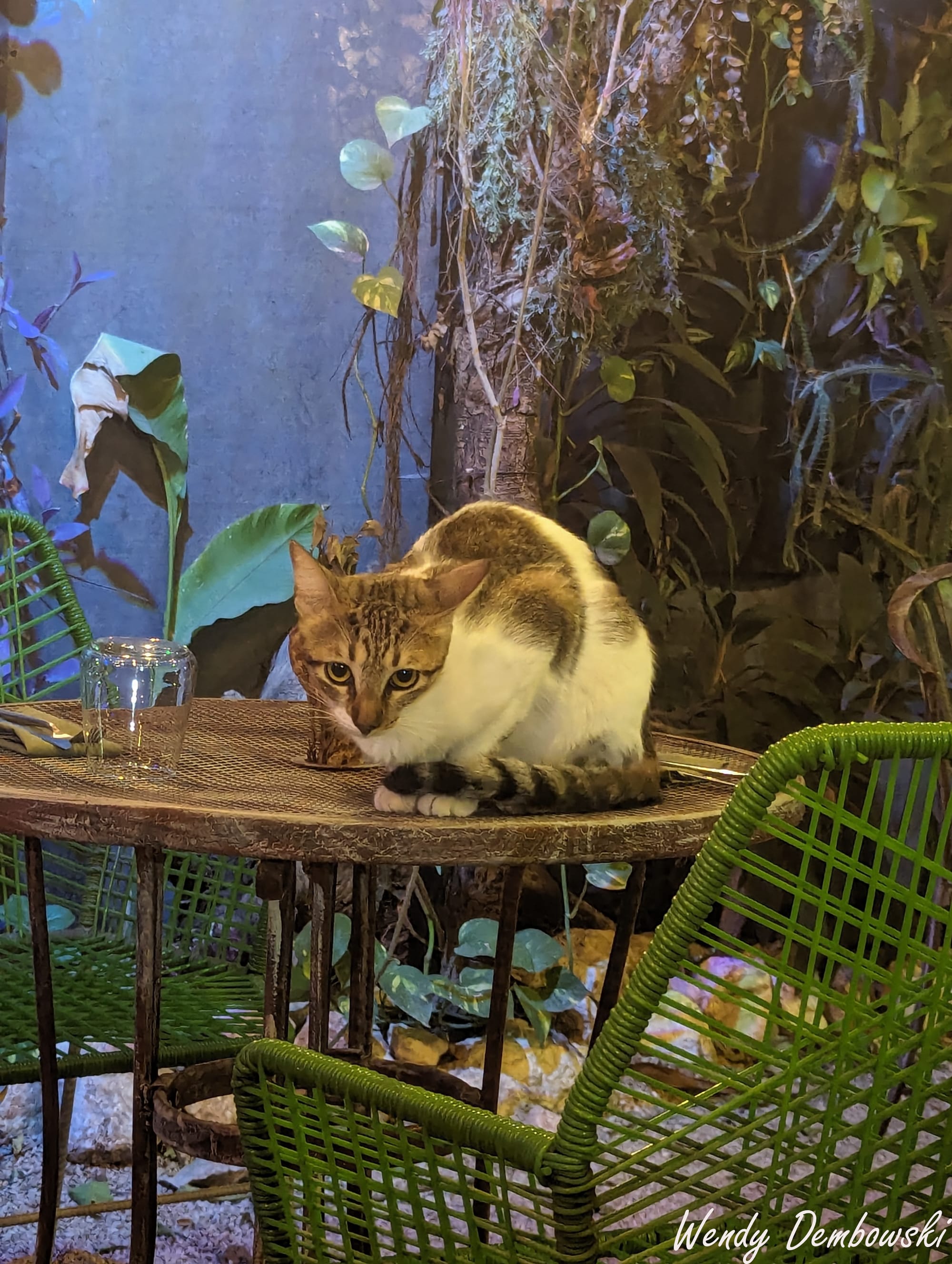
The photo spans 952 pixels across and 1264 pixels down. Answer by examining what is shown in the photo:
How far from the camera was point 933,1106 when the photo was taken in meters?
0.72

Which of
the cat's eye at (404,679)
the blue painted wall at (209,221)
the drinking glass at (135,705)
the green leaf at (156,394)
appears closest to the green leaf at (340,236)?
the blue painted wall at (209,221)

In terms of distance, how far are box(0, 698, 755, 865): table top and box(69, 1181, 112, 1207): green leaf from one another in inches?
Result: 33.8

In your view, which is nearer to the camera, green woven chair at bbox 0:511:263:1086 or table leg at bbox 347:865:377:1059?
green woven chair at bbox 0:511:263:1086

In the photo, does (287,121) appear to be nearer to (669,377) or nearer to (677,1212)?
(669,377)

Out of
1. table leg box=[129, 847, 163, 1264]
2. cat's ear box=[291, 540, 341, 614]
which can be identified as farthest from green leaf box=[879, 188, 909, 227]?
table leg box=[129, 847, 163, 1264]

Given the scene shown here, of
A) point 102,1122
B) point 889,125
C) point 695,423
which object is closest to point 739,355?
point 695,423

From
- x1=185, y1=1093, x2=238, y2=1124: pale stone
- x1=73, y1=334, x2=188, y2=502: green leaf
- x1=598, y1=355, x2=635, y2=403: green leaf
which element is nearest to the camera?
x1=185, y1=1093, x2=238, y2=1124: pale stone

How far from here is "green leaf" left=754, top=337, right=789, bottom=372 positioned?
2.28 meters

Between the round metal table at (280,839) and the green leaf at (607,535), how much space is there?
0.81 meters

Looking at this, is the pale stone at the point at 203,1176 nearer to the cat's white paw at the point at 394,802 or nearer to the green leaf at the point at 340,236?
the cat's white paw at the point at 394,802

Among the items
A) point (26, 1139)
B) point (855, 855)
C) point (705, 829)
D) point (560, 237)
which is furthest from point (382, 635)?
point (560, 237)

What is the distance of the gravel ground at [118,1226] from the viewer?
4.74 ft

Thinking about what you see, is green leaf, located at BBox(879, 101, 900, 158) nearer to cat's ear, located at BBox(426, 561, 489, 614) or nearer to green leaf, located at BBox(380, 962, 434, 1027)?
cat's ear, located at BBox(426, 561, 489, 614)
